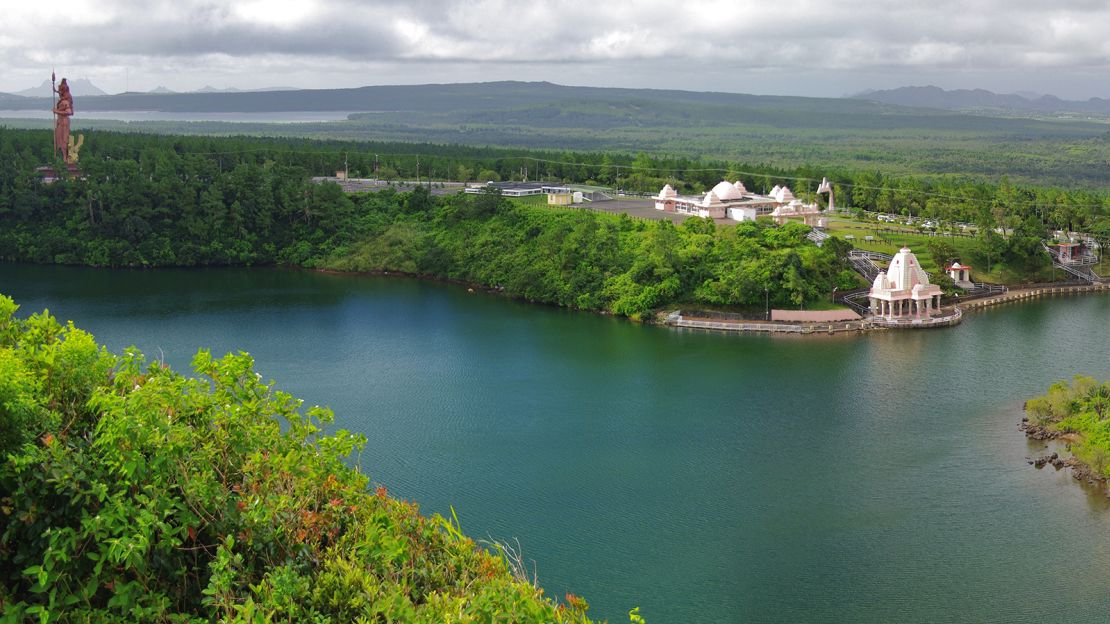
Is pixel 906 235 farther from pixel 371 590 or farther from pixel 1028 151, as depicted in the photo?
pixel 1028 151

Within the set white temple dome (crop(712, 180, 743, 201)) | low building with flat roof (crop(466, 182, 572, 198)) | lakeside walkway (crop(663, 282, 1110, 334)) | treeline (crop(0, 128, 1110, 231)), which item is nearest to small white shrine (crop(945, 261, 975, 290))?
treeline (crop(0, 128, 1110, 231))

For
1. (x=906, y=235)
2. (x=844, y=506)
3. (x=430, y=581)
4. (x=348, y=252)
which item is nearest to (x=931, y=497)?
(x=844, y=506)

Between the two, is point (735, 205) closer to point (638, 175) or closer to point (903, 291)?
point (638, 175)

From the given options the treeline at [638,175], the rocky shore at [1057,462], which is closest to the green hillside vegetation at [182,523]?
the rocky shore at [1057,462]

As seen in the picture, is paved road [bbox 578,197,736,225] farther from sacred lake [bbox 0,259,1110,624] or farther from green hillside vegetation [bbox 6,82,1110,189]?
green hillside vegetation [bbox 6,82,1110,189]

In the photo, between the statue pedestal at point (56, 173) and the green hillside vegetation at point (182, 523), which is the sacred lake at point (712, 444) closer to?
the green hillside vegetation at point (182, 523)
